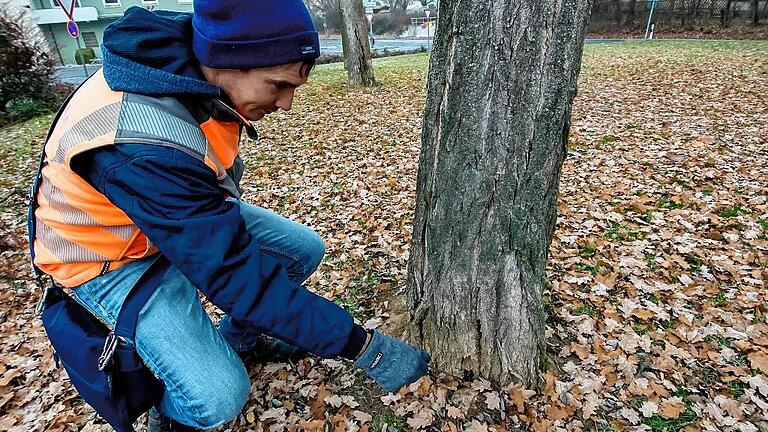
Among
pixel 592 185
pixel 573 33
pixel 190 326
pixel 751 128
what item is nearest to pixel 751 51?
pixel 751 128

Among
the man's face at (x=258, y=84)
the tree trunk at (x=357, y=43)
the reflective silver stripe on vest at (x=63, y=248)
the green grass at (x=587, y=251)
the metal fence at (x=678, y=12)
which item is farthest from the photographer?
the metal fence at (x=678, y=12)

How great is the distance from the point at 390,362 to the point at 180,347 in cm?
76

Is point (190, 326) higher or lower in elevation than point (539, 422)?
higher

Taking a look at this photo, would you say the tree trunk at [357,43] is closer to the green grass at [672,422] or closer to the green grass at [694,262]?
the green grass at [694,262]

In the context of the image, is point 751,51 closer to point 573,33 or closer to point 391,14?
point 573,33

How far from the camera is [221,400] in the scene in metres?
1.68

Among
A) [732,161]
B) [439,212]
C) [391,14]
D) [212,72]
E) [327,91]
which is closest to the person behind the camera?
[212,72]

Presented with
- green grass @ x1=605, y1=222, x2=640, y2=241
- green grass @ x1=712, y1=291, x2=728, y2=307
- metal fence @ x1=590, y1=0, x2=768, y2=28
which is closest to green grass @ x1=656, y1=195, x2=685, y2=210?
green grass @ x1=605, y1=222, x2=640, y2=241

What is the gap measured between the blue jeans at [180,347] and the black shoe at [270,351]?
1.84 feet

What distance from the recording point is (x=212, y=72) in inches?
57.6

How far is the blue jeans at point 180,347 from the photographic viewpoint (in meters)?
1.63

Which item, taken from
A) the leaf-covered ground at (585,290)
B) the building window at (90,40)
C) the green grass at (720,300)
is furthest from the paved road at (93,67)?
the green grass at (720,300)

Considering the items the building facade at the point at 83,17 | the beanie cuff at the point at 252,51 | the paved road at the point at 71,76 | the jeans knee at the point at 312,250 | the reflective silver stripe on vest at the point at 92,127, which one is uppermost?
the building facade at the point at 83,17

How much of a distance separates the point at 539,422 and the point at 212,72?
6.25ft
